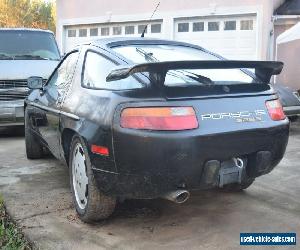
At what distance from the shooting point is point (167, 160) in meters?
3.27

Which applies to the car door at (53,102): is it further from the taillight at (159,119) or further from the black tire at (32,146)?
the taillight at (159,119)

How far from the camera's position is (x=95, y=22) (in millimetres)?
18500

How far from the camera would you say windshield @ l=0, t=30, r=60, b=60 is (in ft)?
28.1

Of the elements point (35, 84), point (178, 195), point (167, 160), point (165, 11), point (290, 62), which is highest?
point (165, 11)

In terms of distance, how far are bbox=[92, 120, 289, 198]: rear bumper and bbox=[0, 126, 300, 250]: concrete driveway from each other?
1.39 feet

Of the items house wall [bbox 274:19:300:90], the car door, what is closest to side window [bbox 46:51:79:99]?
the car door

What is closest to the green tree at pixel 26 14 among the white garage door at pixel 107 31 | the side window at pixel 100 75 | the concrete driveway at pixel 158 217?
the white garage door at pixel 107 31

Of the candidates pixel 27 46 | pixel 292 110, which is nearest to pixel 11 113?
pixel 27 46

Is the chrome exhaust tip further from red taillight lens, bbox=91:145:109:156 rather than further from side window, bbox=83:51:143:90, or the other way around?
side window, bbox=83:51:143:90

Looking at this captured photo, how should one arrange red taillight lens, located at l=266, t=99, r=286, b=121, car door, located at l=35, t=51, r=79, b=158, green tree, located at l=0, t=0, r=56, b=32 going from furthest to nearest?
1. green tree, located at l=0, t=0, r=56, b=32
2. car door, located at l=35, t=51, r=79, b=158
3. red taillight lens, located at l=266, t=99, r=286, b=121

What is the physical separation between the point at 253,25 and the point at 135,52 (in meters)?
11.0

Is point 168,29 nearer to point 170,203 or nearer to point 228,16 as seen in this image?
point 228,16

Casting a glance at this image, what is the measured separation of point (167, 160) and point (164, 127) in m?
0.23

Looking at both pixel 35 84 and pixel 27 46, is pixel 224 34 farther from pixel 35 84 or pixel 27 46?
pixel 35 84
